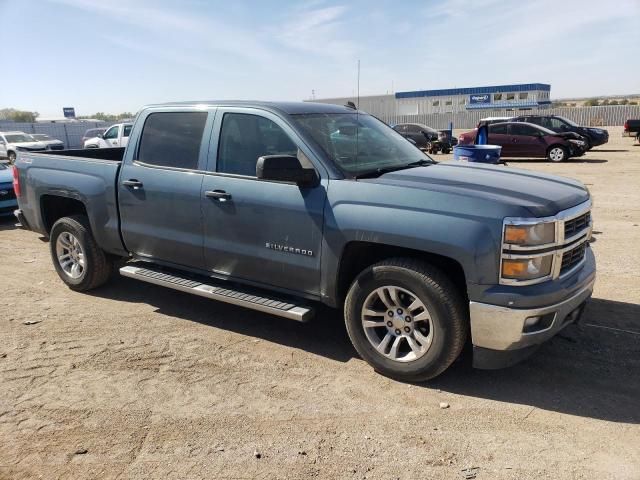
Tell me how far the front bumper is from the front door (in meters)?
1.25

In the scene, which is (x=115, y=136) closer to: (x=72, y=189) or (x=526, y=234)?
(x=72, y=189)

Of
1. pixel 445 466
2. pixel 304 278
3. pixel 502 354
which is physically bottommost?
pixel 445 466

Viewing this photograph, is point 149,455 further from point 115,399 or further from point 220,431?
point 115,399

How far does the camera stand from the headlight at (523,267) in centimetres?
323

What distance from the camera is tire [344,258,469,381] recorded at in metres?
3.47

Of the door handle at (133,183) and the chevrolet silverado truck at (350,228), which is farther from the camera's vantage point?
the door handle at (133,183)

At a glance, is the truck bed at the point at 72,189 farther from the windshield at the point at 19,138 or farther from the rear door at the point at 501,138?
the windshield at the point at 19,138

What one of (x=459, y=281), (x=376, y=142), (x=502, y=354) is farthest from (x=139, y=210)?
(x=502, y=354)

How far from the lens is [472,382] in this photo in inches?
149

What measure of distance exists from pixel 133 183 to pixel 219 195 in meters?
1.13

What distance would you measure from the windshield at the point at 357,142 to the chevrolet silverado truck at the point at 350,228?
16mm

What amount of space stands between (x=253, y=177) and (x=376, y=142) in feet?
3.83

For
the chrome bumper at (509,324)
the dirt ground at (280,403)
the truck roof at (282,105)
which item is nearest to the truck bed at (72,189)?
the dirt ground at (280,403)

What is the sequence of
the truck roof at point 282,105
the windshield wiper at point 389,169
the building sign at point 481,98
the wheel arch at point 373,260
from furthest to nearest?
1. the building sign at point 481,98
2. the truck roof at point 282,105
3. the windshield wiper at point 389,169
4. the wheel arch at point 373,260
